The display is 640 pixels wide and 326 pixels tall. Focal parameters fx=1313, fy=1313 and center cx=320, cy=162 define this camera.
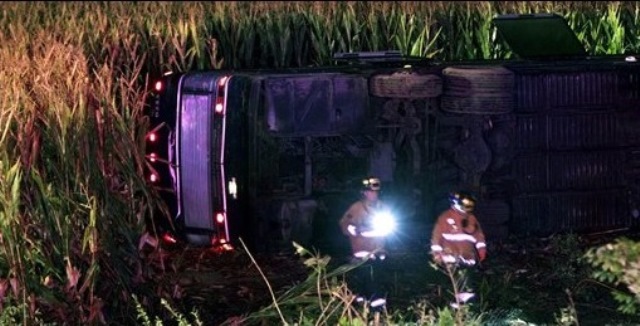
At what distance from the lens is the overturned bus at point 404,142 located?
11195 millimetres

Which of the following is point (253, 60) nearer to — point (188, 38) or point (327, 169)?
point (188, 38)

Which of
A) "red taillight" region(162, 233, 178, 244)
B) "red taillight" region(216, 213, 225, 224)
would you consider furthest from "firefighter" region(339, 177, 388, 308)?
"red taillight" region(162, 233, 178, 244)

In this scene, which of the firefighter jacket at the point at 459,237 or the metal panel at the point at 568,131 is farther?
the metal panel at the point at 568,131

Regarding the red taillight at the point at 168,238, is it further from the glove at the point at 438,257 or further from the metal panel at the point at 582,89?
the metal panel at the point at 582,89

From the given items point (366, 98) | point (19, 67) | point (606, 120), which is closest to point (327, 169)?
point (366, 98)

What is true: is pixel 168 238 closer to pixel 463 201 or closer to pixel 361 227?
pixel 361 227

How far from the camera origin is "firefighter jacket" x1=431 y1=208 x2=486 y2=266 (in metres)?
10.0

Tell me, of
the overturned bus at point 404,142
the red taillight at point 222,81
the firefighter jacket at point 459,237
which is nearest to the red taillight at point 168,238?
the overturned bus at point 404,142

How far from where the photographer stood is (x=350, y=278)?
10.5 metres

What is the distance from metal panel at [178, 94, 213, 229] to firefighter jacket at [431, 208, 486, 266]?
2.31 meters

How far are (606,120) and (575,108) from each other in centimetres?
38

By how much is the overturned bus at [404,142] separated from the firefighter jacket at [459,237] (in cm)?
152

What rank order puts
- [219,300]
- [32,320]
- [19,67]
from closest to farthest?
[32,320] < [19,67] < [219,300]

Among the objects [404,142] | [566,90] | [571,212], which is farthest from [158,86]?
[571,212]
